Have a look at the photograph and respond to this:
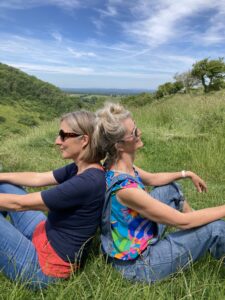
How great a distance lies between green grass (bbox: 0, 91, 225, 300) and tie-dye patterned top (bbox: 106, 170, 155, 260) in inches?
6.1

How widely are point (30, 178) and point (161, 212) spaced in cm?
132

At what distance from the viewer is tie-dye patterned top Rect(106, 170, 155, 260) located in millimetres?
2373

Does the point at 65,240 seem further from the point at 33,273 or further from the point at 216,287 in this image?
the point at 216,287

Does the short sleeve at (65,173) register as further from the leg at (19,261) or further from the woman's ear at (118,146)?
the leg at (19,261)

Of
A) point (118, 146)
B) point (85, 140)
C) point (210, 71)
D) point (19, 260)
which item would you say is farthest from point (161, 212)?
point (210, 71)

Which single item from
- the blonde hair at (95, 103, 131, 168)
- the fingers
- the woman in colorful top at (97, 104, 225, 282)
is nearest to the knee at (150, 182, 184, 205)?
the fingers

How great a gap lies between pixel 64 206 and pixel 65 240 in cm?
27

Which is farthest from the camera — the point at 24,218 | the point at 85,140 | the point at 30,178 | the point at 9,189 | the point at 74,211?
the point at 30,178

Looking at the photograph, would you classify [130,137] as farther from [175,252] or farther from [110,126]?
[175,252]

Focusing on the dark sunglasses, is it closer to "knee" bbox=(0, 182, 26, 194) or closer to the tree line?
"knee" bbox=(0, 182, 26, 194)

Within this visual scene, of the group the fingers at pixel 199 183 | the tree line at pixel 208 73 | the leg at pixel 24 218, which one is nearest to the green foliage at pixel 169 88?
the tree line at pixel 208 73

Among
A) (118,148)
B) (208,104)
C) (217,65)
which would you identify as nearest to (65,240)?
(118,148)

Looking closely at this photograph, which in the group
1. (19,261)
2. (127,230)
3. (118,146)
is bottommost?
(19,261)

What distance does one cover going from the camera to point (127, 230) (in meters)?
2.41
